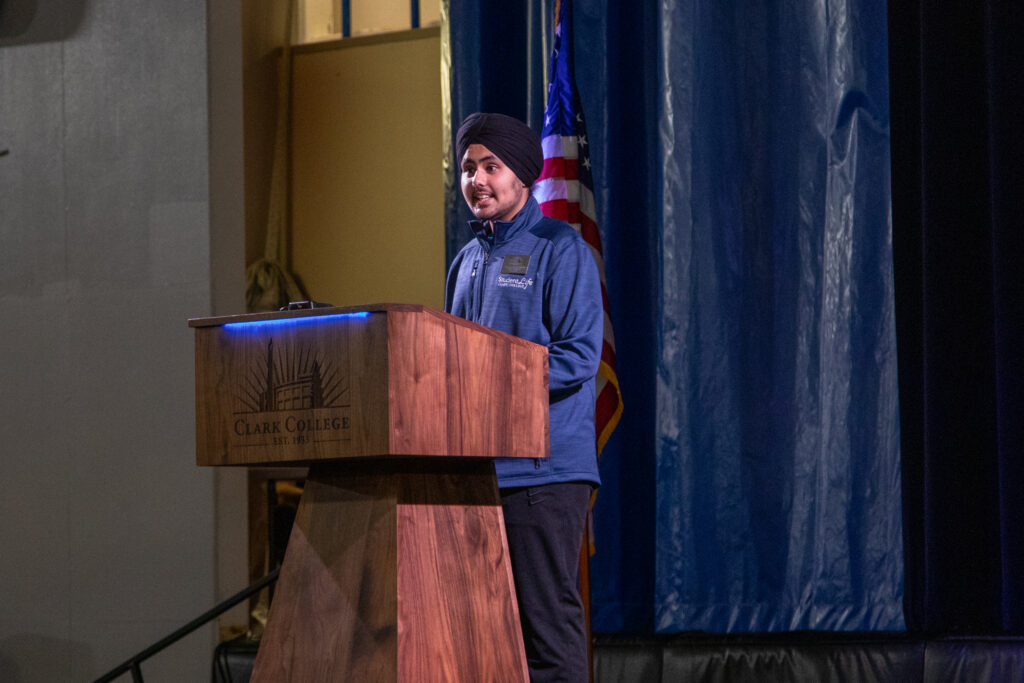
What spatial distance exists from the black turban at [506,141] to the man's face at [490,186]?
1 cm

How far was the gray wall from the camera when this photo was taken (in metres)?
3.08

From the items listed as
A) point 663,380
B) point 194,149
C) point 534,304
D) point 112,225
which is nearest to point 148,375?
point 112,225

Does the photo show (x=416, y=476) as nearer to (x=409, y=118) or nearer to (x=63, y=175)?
(x=63, y=175)

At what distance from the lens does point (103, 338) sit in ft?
10.4

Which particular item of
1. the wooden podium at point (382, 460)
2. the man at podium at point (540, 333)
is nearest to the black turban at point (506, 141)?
the man at podium at point (540, 333)

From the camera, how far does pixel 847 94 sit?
114 inches

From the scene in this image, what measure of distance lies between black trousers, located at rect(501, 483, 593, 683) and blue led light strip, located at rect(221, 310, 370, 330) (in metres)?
0.52

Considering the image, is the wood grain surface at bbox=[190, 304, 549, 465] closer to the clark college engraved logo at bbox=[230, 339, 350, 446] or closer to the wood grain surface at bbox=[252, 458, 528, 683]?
the clark college engraved logo at bbox=[230, 339, 350, 446]

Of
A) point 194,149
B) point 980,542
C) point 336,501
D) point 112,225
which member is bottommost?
point 980,542

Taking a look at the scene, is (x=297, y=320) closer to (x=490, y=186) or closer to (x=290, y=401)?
(x=290, y=401)

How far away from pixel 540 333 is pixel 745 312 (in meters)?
1.29

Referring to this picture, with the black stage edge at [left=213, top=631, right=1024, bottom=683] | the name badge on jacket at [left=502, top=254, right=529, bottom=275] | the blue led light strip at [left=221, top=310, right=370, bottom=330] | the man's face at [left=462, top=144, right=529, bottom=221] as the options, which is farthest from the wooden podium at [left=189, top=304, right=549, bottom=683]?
the black stage edge at [left=213, top=631, right=1024, bottom=683]

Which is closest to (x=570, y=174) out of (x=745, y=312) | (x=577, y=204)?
(x=577, y=204)

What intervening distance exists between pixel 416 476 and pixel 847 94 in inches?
76.5
